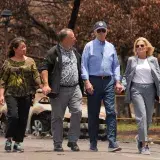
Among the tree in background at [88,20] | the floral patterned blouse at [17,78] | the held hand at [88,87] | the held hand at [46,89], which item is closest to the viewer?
the held hand at [46,89]

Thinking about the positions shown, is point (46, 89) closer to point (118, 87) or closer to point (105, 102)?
point (105, 102)

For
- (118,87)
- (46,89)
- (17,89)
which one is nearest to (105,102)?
(118,87)

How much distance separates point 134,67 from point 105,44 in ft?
A: 2.03

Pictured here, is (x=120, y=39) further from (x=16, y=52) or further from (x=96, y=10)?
(x=16, y=52)

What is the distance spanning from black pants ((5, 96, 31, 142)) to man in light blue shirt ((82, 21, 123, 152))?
1069 mm

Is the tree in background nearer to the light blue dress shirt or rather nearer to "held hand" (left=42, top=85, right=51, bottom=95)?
the light blue dress shirt

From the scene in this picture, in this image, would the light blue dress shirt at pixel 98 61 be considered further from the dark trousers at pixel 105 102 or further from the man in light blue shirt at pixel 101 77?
the dark trousers at pixel 105 102

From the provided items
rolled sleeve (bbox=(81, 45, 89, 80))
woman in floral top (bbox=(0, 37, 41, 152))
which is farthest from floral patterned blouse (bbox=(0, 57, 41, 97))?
rolled sleeve (bbox=(81, 45, 89, 80))

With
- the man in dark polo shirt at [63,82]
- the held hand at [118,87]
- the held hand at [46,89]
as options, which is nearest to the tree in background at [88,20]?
the held hand at [118,87]

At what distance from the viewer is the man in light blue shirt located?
1089cm

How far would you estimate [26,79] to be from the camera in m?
10.9

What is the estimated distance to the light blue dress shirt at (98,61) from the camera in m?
10.9

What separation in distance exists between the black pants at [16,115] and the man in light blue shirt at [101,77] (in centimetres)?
107

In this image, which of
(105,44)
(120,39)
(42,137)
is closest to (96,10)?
(120,39)
